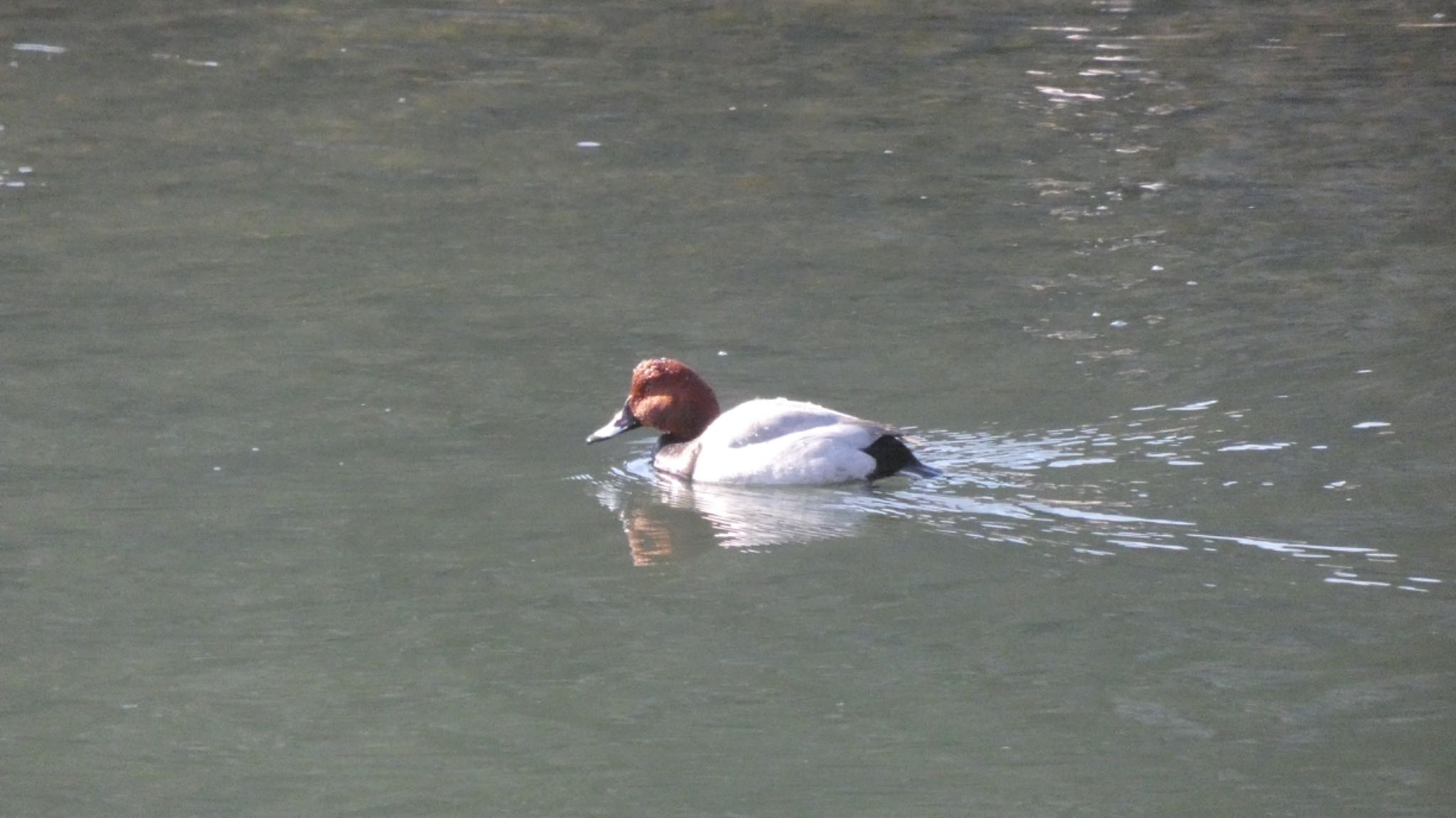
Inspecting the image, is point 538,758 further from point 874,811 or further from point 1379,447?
point 1379,447

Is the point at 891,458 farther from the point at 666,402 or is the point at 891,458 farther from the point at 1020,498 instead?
the point at 666,402

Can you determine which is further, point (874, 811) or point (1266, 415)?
point (1266, 415)

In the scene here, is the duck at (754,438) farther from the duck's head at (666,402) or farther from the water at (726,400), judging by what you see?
the water at (726,400)

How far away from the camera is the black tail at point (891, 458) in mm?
8320

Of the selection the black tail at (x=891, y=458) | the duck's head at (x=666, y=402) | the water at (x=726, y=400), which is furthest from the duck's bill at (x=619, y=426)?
the black tail at (x=891, y=458)

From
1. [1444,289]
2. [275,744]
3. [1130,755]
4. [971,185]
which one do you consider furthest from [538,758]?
[971,185]

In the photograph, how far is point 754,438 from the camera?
8.49 meters

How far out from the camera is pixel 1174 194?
13375 mm

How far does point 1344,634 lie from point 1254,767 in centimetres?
108

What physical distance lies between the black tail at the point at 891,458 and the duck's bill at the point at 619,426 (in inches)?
48.9

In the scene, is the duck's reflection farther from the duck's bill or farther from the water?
the duck's bill

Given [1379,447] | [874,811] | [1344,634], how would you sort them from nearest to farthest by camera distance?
[874,811]
[1344,634]
[1379,447]

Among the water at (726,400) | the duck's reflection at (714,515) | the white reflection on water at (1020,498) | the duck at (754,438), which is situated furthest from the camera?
the duck at (754,438)

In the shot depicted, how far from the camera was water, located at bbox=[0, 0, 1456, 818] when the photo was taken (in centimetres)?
587
